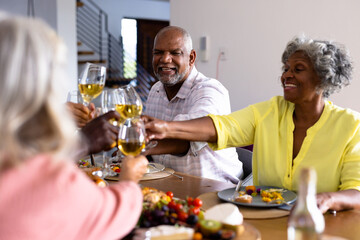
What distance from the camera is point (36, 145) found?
34.8 inches

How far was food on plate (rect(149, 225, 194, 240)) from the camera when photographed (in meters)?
1.18

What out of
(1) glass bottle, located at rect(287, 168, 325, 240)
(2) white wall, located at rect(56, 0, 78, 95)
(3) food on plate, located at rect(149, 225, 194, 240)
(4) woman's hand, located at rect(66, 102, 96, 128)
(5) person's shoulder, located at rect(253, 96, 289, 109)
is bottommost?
(3) food on plate, located at rect(149, 225, 194, 240)

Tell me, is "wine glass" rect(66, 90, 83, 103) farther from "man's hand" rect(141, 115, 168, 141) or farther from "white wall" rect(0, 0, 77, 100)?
"white wall" rect(0, 0, 77, 100)

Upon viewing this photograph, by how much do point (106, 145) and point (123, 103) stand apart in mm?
309

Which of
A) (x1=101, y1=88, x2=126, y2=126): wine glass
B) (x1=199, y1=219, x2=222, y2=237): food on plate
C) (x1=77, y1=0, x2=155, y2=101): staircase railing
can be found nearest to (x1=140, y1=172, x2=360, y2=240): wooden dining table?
(x1=199, y1=219, x2=222, y2=237): food on plate

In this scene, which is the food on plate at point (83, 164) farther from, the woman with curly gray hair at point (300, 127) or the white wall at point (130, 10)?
the white wall at point (130, 10)

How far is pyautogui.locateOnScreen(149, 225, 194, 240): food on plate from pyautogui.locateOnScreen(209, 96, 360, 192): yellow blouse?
928 millimetres

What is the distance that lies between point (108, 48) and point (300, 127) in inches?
399

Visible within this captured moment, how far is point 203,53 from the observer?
15.7ft

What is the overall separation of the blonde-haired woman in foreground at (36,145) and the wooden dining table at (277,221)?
66cm

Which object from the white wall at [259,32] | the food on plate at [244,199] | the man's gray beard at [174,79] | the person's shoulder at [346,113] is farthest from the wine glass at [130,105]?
the white wall at [259,32]

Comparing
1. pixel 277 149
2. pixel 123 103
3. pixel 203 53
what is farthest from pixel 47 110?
pixel 203 53

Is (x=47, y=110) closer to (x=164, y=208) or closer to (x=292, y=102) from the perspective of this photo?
(x=164, y=208)

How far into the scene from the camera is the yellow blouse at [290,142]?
1923mm
